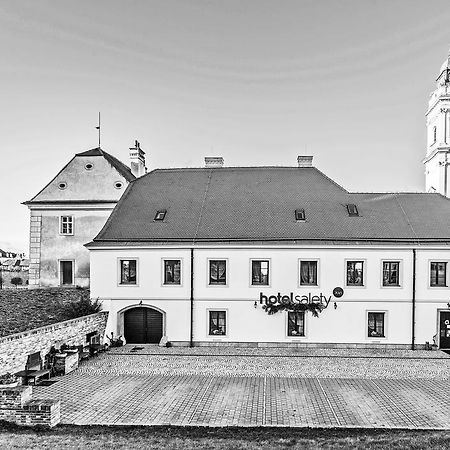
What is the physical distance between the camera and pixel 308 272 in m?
22.0

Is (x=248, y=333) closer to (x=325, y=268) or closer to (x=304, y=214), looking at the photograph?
(x=325, y=268)

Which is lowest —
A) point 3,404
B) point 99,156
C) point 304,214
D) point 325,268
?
point 3,404

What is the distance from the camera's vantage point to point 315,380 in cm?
1623

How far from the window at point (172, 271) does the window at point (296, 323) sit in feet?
19.9

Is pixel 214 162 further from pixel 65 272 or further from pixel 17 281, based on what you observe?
pixel 17 281

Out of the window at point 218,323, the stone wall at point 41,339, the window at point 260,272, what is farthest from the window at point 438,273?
the stone wall at point 41,339

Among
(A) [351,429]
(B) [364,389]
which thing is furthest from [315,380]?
(A) [351,429]

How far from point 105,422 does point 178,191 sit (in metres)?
16.0

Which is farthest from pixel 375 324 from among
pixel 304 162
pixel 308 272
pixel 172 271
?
pixel 304 162

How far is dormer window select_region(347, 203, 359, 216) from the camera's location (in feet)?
77.7

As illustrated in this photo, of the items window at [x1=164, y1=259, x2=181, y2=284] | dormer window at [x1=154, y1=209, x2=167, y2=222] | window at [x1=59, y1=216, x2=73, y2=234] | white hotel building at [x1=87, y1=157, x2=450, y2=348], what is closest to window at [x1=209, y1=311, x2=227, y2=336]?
white hotel building at [x1=87, y1=157, x2=450, y2=348]

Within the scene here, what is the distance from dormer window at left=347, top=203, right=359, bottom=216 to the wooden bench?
16629 millimetres

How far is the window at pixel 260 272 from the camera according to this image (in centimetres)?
2209

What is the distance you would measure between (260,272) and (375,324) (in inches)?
249
